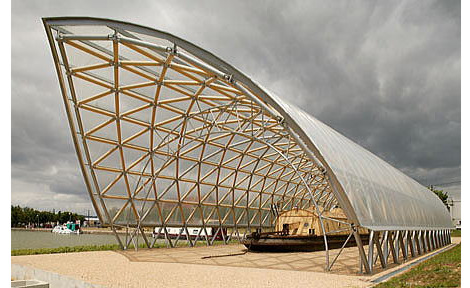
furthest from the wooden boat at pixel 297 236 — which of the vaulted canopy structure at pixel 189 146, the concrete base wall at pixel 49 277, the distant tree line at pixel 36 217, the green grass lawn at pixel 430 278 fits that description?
the distant tree line at pixel 36 217

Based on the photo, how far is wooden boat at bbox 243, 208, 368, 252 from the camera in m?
27.7

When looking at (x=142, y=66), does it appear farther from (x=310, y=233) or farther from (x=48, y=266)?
(x=310, y=233)

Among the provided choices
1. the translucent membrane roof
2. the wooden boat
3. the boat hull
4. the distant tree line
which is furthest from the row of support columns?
the distant tree line

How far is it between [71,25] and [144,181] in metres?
16.4

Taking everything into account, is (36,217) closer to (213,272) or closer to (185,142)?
(185,142)

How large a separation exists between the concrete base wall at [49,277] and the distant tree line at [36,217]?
294ft

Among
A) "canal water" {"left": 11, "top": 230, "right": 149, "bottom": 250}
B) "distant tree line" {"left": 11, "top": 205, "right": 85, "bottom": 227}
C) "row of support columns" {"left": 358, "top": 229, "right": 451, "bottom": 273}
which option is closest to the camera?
"row of support columns" {"left": 358, "top": 229, "right": 451, "bottom": 273}

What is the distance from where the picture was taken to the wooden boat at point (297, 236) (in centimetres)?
2770

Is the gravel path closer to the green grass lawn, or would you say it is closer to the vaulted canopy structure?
the green grass lawn

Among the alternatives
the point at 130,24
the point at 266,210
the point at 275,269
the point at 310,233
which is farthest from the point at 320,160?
the point at 266,210

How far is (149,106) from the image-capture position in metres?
24.7

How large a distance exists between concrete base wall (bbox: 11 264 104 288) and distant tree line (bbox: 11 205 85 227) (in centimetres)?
8946

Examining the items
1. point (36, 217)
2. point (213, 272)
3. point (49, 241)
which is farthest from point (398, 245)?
point (36, 217)

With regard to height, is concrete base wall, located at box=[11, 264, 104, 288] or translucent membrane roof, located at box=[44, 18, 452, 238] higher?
translucent membrane roof, located at box=[44, 18, 452, 238]
